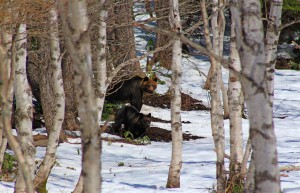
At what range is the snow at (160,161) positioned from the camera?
328 inches

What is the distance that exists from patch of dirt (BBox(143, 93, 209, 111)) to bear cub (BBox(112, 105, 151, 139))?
3.41 m

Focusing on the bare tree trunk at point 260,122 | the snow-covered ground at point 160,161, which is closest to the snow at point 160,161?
the snow-covered ground at point 160,161

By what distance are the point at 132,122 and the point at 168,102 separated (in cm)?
413

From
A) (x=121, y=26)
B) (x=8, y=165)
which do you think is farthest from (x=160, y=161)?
(x=121, y=26)

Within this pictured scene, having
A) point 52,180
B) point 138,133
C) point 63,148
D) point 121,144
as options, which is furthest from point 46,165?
point 138,133

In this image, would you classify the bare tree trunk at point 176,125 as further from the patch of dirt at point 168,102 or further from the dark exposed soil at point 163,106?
the patch of dirt at point 168,102

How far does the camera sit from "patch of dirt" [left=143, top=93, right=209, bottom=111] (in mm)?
17250

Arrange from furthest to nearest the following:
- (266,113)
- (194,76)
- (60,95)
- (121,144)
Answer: (194,76) < (121,144) < (60,95) < (266,113)

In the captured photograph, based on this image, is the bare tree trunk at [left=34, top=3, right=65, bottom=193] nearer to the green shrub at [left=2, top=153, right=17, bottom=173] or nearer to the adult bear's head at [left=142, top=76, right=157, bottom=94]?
the green shrub at [left=2, top=153, right=17, bottom=173]

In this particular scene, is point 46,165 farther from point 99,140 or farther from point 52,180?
point 99,140

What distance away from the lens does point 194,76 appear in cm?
2123

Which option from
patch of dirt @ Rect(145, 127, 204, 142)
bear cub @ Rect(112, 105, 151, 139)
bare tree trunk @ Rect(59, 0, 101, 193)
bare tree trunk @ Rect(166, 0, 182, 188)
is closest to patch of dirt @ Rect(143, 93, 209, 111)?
patch of dirt @ Rect(145, 127, 204, 142)

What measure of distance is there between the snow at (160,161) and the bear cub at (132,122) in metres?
0.56

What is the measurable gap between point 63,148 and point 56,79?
4542 mm
